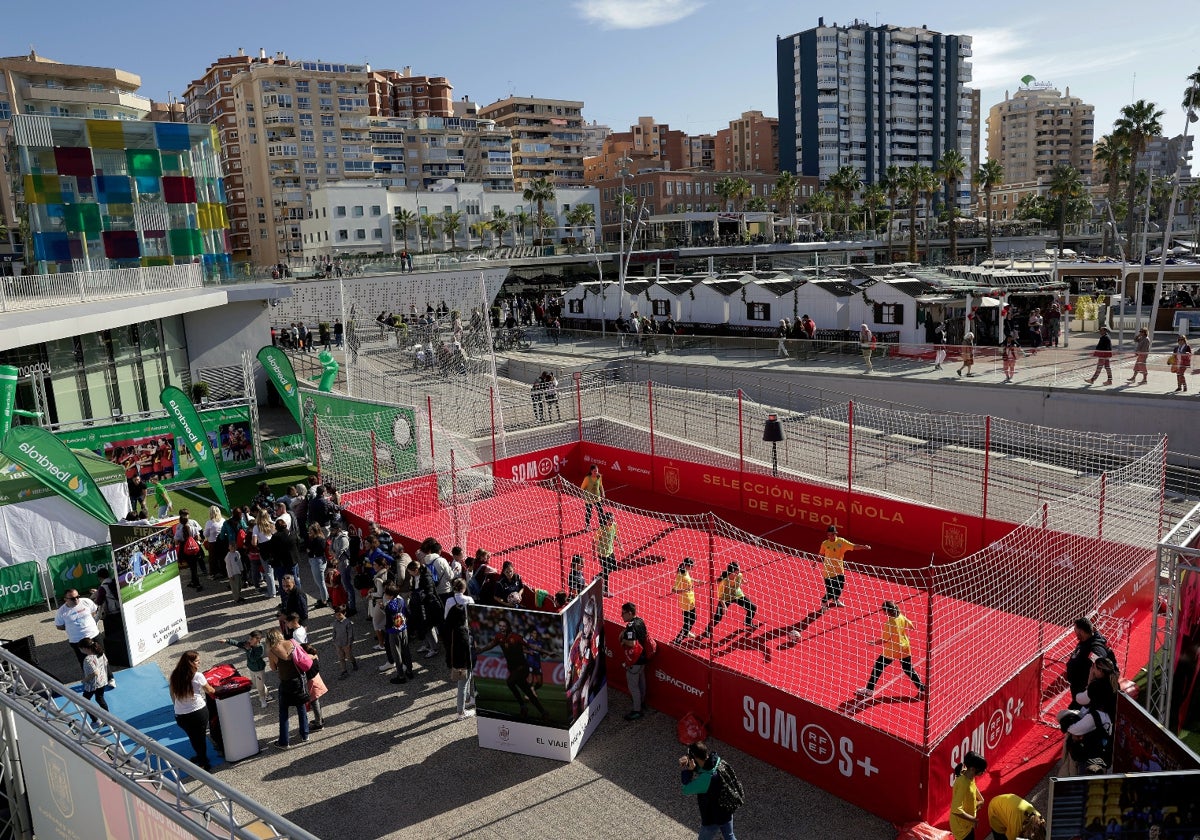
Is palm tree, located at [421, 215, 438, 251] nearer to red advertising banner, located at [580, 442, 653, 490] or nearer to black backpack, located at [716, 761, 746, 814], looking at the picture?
red advertising banner, located at [580, 442, 653, 490]

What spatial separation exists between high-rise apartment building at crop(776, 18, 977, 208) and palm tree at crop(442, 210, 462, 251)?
65.5 metres

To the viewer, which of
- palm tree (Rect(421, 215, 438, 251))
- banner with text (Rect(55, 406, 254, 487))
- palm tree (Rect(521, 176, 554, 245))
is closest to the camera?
banner with text (Rect(55, 406, 254, 487))

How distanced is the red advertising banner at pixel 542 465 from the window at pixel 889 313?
1632cm

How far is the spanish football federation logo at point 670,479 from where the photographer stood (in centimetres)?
2030

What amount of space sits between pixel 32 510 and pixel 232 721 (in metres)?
7.75

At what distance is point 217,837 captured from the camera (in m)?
4.86

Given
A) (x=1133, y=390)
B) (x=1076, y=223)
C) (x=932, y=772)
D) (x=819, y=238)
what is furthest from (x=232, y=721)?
(x=1076, y=223)

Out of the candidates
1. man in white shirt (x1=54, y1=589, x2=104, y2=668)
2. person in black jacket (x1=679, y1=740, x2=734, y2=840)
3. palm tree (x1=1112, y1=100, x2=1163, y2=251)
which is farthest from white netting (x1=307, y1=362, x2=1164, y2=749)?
palm tree (x1=1112, y1=100, x2=1163, y2=251)

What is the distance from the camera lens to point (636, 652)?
35.1 ft

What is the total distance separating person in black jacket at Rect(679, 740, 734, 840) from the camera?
7660 mm

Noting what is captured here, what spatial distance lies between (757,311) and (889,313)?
7.06 m

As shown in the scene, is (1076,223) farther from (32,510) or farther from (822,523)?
(32,510)

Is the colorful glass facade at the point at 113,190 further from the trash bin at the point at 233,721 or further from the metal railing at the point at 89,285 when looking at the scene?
the trash bin at the point at 233,721

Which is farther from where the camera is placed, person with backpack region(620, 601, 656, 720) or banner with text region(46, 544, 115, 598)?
banner with text region(46, 544, 115, 598)
